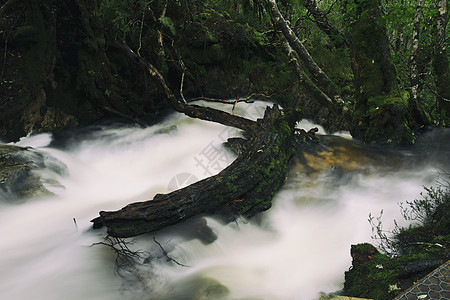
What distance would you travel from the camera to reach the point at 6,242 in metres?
4.28

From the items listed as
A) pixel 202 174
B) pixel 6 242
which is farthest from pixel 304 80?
pixel 6 242

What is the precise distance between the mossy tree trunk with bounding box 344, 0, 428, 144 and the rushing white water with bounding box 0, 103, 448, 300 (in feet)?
2.42

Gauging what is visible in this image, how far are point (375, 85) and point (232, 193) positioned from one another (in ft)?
15.8

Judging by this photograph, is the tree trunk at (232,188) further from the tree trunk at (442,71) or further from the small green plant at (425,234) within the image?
the tree trunk at (442,71)

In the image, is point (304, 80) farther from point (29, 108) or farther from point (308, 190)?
point (29, 108)

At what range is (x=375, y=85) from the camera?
24.0 ft

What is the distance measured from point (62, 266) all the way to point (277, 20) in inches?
291

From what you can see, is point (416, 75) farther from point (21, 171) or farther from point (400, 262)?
point (21, 171)

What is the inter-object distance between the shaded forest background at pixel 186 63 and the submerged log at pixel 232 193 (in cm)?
243

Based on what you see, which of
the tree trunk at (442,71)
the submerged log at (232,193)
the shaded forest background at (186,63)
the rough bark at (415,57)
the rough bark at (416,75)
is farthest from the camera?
the rough bark at (415,57)

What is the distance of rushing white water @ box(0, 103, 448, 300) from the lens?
367 cm

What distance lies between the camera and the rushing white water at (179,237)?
3674 millimetres

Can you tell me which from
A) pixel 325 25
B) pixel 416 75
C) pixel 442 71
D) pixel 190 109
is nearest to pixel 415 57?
pixel 416 75

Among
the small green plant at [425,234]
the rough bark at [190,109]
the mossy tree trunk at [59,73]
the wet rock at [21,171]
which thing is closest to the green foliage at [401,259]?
the small green plant at [425,234]
